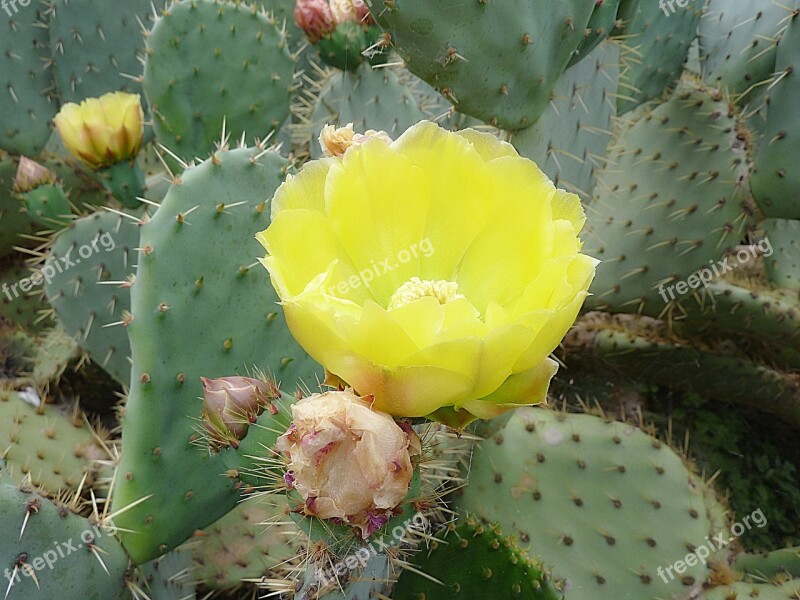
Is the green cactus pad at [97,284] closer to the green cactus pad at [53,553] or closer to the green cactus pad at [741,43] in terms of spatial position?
the green cactus pad at [53,553]

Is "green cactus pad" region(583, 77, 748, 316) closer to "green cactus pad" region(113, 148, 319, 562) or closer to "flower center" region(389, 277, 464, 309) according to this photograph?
"green cactus pad" region(113, 148, 319, 562)

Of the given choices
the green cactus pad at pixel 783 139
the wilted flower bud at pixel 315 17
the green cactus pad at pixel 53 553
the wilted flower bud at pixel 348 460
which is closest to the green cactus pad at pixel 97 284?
the wilted flower bud at pixel 315 17

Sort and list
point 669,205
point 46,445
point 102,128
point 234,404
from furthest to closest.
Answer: point 669,205 → point 46,445 → point 102,128 → point 234,404

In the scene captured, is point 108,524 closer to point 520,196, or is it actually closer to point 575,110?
point 520,196

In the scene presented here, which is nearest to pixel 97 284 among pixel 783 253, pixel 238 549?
pixel 238 549

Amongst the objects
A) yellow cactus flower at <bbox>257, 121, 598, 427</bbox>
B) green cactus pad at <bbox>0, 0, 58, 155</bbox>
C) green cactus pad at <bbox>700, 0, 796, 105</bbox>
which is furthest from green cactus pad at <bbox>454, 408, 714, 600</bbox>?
green cactus pad at <bbox>0, 0, 58, 155</bbox>

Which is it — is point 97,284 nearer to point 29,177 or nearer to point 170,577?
point 29,177
